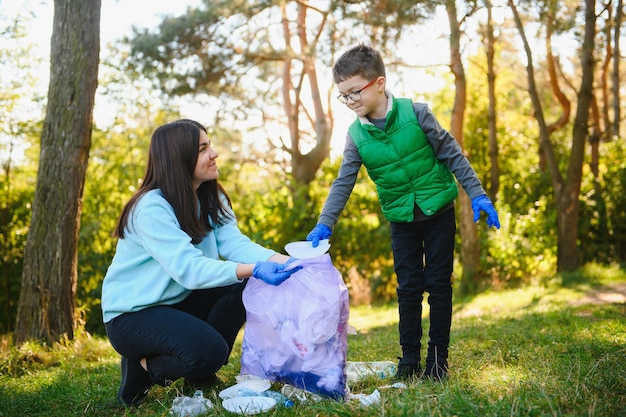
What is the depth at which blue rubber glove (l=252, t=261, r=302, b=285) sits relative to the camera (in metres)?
2.51

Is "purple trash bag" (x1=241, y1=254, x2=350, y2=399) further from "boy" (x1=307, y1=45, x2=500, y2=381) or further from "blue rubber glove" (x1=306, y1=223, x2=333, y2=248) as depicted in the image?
"boy" (x1=307, y1=45, x2=500, y2=381)

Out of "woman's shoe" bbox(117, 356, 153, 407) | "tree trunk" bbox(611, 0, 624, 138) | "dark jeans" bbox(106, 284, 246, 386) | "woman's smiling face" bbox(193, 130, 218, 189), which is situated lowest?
"woman's shoe" bbox(117, 356, 153, 407)

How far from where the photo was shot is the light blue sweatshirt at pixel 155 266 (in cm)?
256

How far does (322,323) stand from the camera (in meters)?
2.48

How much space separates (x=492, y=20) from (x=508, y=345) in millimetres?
5876

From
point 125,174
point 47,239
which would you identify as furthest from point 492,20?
point 47,239

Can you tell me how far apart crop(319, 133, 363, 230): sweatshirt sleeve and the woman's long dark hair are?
0.62 meters

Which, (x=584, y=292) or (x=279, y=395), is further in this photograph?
(x=584, y=292)

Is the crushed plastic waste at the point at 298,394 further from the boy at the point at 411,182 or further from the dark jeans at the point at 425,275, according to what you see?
the dark jeans at the point at 425,275

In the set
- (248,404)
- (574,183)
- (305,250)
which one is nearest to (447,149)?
(305,250)

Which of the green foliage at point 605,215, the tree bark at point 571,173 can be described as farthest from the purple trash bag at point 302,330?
the green foliage at point 605,215

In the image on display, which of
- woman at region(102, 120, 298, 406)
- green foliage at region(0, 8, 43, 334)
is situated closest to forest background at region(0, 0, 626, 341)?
green foliage at region(0, 8, 43, 334)

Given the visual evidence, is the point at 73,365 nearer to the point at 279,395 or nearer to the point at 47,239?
the point at 47,239

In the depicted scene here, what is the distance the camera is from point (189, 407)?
2406mm
